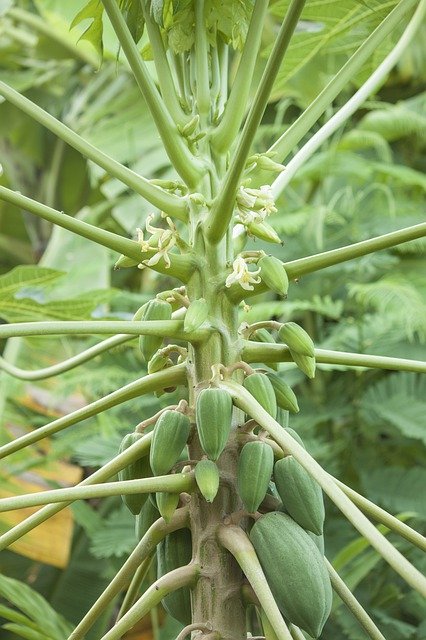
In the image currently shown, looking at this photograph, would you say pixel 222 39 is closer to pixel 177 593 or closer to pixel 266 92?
pixel 266 92

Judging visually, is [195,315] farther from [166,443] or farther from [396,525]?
[396,525]

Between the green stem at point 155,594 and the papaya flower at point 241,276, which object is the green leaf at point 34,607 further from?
the papaya flower at point 241,276

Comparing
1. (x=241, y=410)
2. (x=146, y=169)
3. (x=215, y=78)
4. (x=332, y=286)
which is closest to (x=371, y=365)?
(x=241, y=410)

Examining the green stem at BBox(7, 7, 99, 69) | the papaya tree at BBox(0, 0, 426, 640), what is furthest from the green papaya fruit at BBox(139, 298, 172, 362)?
the green stem at BBox(7, 7, 99, 69)

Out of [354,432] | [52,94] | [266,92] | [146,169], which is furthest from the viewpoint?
[52,94]

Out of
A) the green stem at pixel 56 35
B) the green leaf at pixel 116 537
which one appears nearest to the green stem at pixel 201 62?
the green leaf at pixel 116 537

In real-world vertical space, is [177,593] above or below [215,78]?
below
